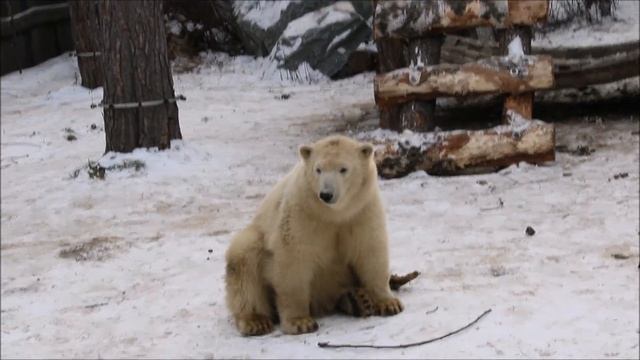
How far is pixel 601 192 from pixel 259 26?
22.5 feet

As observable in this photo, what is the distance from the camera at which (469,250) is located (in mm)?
4441

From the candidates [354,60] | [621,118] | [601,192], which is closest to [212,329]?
[601,192]

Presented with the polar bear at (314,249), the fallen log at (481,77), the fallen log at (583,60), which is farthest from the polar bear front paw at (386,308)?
the fallen log at (583,60)

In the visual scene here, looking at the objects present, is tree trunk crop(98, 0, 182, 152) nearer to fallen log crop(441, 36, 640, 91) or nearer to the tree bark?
the tree bark

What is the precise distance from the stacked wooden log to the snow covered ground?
178 mm

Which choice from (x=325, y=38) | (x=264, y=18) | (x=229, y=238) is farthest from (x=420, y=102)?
(x=264, y=18)

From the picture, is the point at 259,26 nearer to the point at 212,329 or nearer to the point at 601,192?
the point at 601,192

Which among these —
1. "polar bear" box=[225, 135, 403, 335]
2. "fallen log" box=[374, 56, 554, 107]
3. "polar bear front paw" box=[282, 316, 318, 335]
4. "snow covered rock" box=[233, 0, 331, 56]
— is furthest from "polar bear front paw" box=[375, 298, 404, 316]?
"snow covered rock" box=[233, 0, 331, 56]

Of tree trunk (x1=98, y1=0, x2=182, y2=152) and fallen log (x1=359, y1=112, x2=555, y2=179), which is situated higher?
tree trunk (x1=98, y1=0, x2=182, y2=152)

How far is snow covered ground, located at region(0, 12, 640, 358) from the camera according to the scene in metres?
3.13

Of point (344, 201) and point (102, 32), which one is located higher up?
point (102, 32)

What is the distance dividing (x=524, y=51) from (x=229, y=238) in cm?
273

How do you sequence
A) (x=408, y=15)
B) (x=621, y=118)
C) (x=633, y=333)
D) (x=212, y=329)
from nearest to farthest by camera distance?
(x=633, y=333) < (x=212, y=329) < (x=408, y=15) < (x=621, y=118)

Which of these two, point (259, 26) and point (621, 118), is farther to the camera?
point (259, 26)
